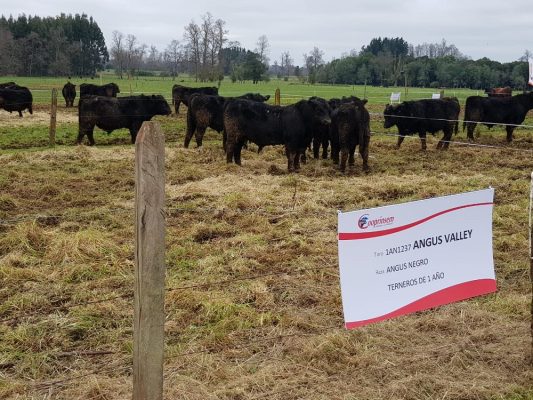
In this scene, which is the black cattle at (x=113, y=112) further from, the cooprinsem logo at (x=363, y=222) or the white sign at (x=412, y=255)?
the cooprinsem logo at (x=363, y=222)

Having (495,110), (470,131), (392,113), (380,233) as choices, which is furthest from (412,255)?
(495,110)

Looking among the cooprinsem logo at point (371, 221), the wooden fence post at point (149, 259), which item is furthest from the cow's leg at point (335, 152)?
the wooden fence post at point (149, 259)

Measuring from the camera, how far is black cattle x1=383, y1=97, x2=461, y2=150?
638 inches


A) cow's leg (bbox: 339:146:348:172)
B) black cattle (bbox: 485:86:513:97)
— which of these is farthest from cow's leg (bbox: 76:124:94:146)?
black cattle (bbox: 485:86:513:97)

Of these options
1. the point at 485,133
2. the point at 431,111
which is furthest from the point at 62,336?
the point at 485,133

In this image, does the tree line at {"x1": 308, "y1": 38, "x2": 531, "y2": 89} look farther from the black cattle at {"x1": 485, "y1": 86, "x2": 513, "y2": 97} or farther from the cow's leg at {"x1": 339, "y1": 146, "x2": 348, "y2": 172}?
the cow's leg at {"x1": 339, "y1": 146, "x2": 348, "y2": 172}

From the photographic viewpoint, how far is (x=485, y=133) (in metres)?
20.2

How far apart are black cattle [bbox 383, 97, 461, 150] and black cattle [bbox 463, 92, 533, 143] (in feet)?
6.09

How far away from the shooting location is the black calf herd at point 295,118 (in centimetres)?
1301

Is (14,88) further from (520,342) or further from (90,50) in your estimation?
(90,50)

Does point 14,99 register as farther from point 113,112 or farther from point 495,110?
point 495,110

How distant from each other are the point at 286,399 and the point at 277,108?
10273 mm

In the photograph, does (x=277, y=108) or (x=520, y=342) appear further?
(x=277, y=108)

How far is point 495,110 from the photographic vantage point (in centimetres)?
1856
